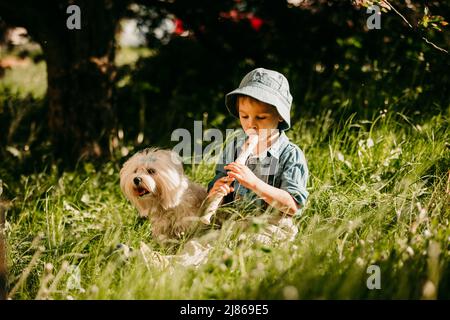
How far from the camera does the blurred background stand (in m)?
4.44

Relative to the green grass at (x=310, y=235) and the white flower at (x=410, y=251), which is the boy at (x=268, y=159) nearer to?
the green grass at (x=310, y=235)

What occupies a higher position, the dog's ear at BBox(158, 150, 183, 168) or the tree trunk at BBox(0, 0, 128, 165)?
the tree trunk at BBox(0, 0, 128, 165)

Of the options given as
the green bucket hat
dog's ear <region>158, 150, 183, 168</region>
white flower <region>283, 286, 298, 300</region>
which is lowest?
white flower <region>283, 286, 298, 300</region>

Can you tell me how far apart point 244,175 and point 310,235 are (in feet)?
1.57

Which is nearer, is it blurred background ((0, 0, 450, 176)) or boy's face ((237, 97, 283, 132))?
boy's face ((237, 97, 283, 132))


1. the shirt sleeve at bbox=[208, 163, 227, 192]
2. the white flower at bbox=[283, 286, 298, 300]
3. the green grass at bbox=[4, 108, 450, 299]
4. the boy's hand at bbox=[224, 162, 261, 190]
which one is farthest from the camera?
the shirt sleeve at bbox=[208, 163, 227, 192]

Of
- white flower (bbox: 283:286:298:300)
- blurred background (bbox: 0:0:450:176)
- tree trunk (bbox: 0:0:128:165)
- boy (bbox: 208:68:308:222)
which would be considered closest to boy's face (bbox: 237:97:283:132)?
boy (bbox: 208:68:308:222)

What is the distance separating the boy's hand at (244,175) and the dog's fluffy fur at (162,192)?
1.04 ft

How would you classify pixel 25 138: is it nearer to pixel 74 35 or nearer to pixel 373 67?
pixel 74 35

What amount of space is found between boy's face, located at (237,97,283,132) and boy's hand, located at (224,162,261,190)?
0.26m

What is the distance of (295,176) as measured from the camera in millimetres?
2955

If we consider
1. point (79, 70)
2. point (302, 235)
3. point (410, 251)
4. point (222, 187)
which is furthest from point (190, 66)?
point (410, 251)

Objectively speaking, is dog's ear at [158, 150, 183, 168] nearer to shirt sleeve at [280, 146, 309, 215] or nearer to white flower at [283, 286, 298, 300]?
shirt sleeve at [280, 146, 309, 215]
